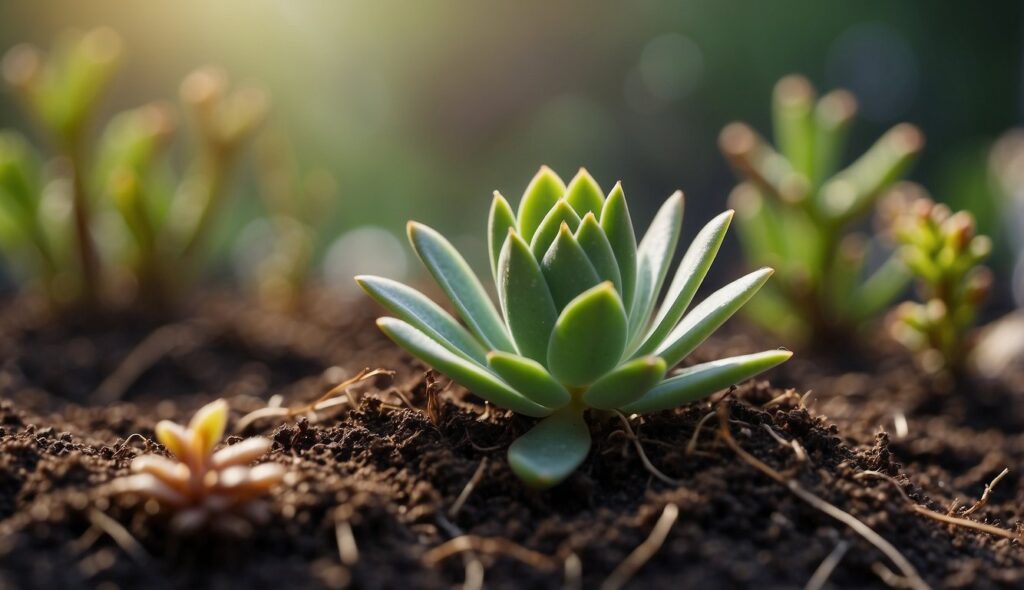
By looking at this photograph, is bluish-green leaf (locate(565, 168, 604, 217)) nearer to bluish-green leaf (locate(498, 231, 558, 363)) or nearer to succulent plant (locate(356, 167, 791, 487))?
succulent plant (locate(356, 167, 791, 487))

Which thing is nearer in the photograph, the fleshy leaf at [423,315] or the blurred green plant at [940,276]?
the fleshy leaf at [423,315]

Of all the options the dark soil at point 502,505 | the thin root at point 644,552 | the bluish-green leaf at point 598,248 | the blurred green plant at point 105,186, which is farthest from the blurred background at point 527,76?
the thin root at point 644,552

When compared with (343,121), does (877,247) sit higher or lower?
lower

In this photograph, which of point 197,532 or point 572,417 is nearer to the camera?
point 197,532

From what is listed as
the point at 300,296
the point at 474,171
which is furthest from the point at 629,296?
the point at 474,171

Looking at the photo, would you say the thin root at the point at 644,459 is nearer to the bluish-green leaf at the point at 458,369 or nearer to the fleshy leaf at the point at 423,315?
the bluish-green leaf at the point at 458,369

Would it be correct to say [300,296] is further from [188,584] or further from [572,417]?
[188,584]

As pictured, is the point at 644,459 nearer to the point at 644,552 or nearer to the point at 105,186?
the point at 644,552
